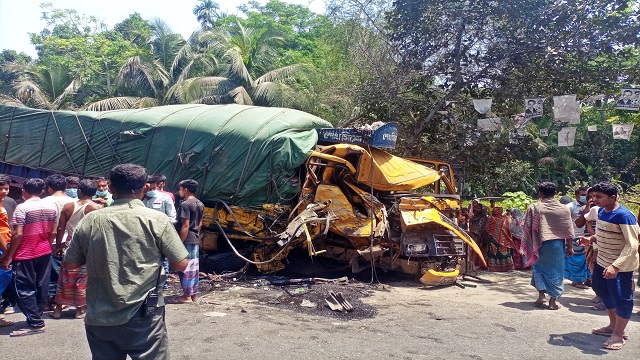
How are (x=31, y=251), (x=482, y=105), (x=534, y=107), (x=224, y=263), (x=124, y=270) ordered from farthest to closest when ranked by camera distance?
(x=482, y=105), (x=534, y=107), (x=224, y=263), (x=31, y=251), (x=124, y=270)

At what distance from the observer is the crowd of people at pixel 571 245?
5098mm

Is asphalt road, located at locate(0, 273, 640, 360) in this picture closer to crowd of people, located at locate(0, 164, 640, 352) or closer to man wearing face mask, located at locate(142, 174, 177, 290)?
crowd of people, located at locate(0, 164, 640, 352)

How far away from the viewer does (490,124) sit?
1118 cm

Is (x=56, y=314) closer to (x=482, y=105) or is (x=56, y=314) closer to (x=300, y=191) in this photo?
(x=300, y=191)

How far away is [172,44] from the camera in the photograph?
21.5 meters

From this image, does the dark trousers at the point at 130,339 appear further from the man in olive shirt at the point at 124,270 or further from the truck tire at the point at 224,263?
the truck tire at the point at 224,263

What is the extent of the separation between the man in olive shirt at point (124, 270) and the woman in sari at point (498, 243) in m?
7.45

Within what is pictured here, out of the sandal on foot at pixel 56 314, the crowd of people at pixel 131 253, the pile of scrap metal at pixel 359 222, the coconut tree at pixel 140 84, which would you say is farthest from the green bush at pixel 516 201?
the coconut tree at pixel 140 84

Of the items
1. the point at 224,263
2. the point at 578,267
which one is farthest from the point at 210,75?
the point at 578,267

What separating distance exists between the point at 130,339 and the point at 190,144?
5.76m

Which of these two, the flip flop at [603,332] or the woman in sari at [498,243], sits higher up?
the woman in sari at [498,243]

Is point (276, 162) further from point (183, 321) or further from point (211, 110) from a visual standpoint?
point (183, 321)

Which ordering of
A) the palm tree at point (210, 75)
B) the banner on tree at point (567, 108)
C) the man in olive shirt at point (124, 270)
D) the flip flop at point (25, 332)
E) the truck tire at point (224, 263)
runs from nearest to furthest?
the man in olive shirt at point (124, 270)
the flip flop at point (25, 332)
the truck tire at point (224, 263)
the banner on tree at point (567, 108)
the palm tree at point (210, 75)

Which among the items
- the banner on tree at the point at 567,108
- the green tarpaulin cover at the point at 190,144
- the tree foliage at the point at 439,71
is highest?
the tree foliage at the point at 439,71
